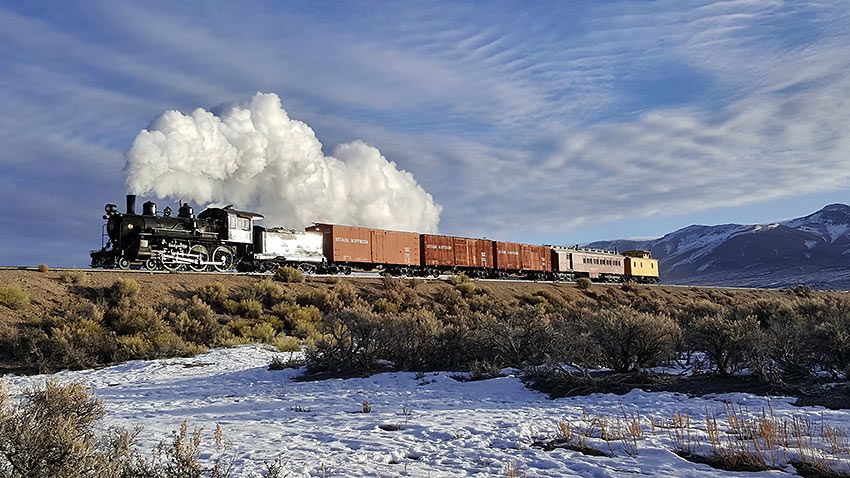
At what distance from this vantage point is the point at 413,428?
24.5 ft

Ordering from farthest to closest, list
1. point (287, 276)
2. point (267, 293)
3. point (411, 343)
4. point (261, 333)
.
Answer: point (287, 276) < point (267, 293) < point (261, 333) < point (411, 343)

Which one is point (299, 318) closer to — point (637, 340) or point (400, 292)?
point (400, 292)

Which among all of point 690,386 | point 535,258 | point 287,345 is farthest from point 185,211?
point 535,258

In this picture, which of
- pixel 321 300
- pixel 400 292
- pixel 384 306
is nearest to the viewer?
pixel 321 300

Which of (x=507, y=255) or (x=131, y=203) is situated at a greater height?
(x=131, y=203)

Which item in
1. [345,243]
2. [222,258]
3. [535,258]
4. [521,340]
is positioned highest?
[345,243]

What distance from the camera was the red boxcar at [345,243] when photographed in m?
31.1

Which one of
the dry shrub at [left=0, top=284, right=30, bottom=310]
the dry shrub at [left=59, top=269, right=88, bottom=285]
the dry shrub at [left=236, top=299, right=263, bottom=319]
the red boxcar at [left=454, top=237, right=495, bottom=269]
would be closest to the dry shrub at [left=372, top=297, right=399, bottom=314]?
the dry shrub at [left=236, top=299, right=263, bottom=319]

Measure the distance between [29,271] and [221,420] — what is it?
1613 centimetres

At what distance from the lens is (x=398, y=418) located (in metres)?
8.15

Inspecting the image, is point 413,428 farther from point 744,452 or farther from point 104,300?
point 104,300

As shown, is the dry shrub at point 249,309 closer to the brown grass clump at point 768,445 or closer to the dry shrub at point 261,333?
the dry shrub at point 261,333

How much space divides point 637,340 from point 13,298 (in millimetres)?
18326

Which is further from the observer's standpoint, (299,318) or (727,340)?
(299,318)
